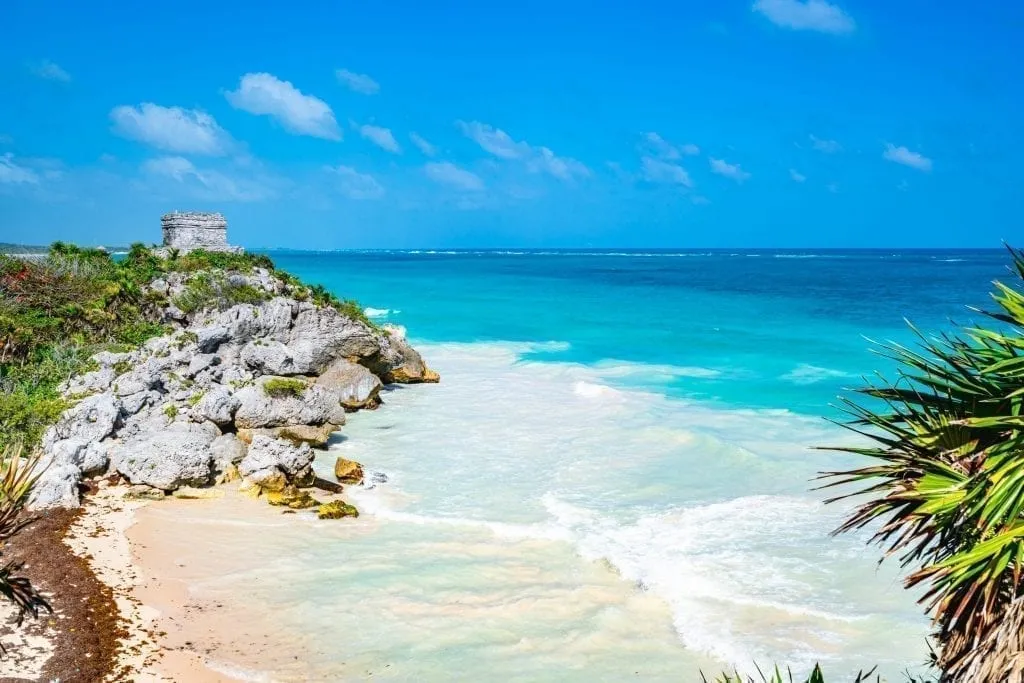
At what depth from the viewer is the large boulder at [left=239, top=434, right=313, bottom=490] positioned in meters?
15.1

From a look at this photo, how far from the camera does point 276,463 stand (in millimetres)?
15211

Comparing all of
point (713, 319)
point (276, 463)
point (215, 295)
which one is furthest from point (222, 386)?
point (713, 319)

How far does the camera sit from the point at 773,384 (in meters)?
28.5

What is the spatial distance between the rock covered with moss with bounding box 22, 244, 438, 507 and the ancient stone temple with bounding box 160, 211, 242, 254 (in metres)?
3.83

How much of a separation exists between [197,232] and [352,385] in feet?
50.0

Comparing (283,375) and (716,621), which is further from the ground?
(283,375)

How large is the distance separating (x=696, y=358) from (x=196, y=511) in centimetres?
2477

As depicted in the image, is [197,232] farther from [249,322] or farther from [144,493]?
[144,493]

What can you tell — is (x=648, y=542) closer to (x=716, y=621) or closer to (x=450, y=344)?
(x=716, y=621)

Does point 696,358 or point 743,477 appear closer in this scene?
point 743,477

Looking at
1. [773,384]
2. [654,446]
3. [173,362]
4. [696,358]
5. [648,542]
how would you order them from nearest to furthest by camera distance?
[648,542]
[654,446]
[173,362]
[773,384]
[696,358]

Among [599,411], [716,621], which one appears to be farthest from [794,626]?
[599,411]

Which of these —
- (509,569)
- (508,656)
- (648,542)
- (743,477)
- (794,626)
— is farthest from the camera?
(743,477)

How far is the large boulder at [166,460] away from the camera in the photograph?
14.6m
